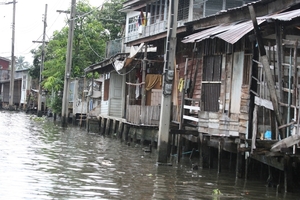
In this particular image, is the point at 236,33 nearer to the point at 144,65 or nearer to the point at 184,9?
the point at 144,65

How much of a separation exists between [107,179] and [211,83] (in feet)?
15.6

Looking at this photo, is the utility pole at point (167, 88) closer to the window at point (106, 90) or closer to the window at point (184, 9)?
the window at point (184, 9)

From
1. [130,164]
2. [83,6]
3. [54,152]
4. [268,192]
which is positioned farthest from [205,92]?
[83,6]

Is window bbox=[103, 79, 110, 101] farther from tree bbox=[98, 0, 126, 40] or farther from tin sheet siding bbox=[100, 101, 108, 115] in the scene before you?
tree bbox=[98, 0, 126, 40]

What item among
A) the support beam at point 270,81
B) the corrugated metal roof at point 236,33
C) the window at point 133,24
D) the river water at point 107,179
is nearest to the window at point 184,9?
the river water at point 107,179

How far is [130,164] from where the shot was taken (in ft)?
56.2

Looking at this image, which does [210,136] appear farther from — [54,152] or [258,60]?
[54,152]

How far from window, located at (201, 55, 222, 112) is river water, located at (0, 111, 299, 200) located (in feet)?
6.41

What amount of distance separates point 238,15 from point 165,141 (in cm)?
418

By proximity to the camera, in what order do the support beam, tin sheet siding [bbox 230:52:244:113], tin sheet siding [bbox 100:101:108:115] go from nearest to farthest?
1. the support beam
2. tin sheet siding [bbox 230:52:244:113]
3. tin sheet siding [bbox 100:101:108:115]

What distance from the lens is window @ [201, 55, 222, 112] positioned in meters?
16.0

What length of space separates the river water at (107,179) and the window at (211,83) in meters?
1.95

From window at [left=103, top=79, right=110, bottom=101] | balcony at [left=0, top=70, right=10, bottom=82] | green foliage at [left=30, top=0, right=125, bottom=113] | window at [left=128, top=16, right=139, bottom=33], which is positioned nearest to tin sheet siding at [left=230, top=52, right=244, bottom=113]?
window at [left=103, top=79, right=110, bottom=101]

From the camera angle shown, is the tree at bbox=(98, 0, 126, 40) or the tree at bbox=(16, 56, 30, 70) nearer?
the tree at bbox=(98, 0, 126, 40)
